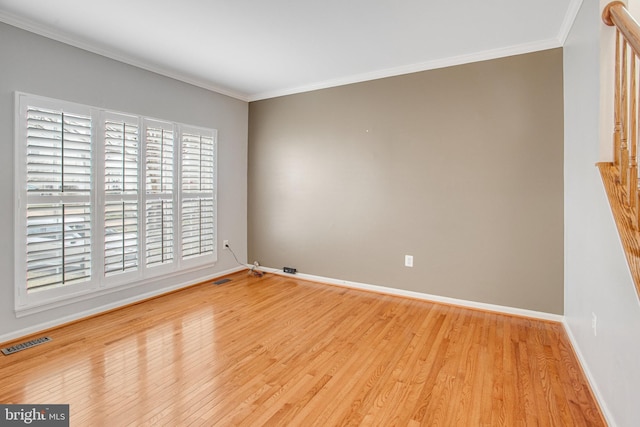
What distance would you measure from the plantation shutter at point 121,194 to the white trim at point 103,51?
0.59 metres

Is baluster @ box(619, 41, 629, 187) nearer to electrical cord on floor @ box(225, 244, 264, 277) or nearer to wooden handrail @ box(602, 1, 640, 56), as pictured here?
wooden handrail @ box(602, 1, 640, 56)

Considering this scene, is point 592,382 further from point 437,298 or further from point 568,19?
point 568,19

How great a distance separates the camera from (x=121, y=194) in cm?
317

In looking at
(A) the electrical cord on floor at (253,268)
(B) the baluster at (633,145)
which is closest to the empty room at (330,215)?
(B) the baluster at (633,145)

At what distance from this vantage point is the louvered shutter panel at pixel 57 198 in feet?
8.43

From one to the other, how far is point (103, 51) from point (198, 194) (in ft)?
5.60

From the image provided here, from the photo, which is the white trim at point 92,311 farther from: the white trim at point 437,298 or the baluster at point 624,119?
the baluster at point 624,119

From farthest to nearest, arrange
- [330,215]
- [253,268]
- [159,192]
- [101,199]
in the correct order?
[253,268]
[330,215]
[159,192]
[101,199]

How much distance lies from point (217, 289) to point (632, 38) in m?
3.96

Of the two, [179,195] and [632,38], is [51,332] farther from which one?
[632,38]

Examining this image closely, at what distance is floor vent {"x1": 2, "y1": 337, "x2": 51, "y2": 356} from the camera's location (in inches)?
93.6

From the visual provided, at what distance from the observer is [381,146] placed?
369 centimetres

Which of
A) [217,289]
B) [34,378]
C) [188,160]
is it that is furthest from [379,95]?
[34,378]

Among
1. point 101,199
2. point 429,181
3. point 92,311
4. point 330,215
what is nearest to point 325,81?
point 330,215
